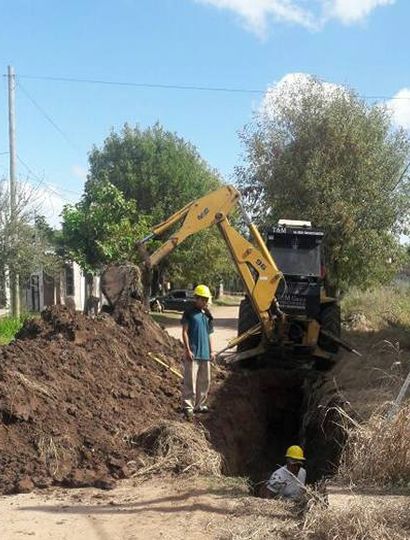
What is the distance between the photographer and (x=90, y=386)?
9.30m

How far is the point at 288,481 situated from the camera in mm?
7305

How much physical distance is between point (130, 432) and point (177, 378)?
3.04 metres

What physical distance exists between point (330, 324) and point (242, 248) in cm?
269

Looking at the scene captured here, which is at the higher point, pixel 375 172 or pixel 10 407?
pixel 375 172

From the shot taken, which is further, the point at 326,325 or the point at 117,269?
the point at 326,325

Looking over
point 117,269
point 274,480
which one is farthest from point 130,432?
point 117,269

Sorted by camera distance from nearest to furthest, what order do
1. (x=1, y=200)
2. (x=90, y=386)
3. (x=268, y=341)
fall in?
(x=90, y=386) < (x=268, y=341) < (x=1, y=200)

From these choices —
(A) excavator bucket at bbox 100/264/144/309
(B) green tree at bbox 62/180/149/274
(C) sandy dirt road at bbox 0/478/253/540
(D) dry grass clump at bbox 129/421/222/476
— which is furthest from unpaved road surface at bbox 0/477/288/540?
(B) green tree at bbox 62/180/149/274

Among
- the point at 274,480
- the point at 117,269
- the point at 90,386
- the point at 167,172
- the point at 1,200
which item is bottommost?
the point at 274,480

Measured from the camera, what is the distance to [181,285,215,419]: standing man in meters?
9.48

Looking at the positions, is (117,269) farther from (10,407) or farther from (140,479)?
(140,479)

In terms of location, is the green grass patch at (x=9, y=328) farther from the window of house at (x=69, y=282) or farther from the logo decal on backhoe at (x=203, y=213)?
the window of house at (x=69, y=282)

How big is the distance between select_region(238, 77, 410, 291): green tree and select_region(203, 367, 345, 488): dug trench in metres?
12.2

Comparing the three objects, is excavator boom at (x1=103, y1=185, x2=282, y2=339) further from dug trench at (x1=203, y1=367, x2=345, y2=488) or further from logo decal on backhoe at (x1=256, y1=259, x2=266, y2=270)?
dug trench at (x1=203, y1=367, x2=345, y2=488)
